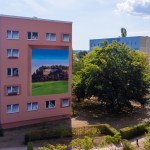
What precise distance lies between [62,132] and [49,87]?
7.39 meters

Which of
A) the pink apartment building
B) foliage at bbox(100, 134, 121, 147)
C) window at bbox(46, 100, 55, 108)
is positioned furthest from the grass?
foliage at bbox(100, 134, 121, 147)

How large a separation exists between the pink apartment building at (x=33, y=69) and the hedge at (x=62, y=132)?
18.7ft

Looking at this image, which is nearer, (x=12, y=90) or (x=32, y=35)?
(x=12, y=90)

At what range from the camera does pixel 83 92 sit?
129 feet

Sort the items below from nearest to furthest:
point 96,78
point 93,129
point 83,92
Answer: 1. point 93,129
2. point 96,78
3. point 83,92

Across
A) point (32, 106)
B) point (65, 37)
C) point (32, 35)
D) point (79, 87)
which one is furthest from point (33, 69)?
point (79, 87)

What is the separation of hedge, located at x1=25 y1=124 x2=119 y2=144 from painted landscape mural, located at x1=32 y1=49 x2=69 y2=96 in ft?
21.5

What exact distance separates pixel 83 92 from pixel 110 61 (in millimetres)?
6160

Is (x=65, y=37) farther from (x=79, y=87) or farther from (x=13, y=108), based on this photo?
(x=13, y=108)

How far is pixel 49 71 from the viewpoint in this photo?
3341cm

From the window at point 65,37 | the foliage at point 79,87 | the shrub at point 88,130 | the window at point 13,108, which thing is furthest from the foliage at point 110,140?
the foliage at point 79,87

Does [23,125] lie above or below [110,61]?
below

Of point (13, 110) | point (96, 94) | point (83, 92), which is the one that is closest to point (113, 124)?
point (96, 94)

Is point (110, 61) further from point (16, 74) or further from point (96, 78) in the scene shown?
point (16, 74)
